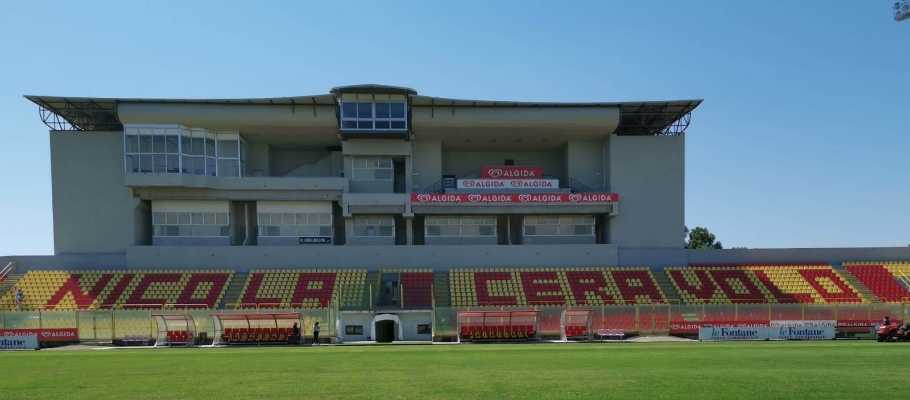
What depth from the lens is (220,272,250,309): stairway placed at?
40.7m

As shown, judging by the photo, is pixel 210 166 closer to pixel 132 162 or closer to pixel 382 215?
pixel 132 162

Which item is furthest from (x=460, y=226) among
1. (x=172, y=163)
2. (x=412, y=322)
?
(x=172, y=163)

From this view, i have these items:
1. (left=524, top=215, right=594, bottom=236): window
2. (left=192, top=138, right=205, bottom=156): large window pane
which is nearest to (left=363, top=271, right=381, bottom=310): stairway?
(left=524, top=215, right=594, bottom=236): window

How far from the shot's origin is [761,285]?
44.8 meters

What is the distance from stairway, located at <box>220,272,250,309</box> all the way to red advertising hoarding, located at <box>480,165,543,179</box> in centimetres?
2042

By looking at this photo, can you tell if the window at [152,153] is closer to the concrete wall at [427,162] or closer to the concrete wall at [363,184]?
the concrete wall at [363,184]

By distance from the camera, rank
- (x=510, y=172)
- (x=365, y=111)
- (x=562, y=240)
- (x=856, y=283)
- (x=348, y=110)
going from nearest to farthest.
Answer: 1. (x=856, y=283)
2. (x=348, y=110)
3. (x=365, y=111)
4. (x=510, y=172)
5. (x=562, y=240)

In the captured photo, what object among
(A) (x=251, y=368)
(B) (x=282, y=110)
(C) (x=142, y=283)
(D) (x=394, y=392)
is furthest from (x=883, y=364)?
(C) (x=142, y=283)

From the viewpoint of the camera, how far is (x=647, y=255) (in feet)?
159

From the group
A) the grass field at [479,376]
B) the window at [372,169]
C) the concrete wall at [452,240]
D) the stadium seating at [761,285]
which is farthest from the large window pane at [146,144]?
the stadium seating at [761,285]

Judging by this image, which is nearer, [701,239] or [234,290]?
[234,290]

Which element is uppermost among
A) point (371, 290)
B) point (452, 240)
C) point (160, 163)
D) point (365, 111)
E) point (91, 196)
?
point (365, 111)

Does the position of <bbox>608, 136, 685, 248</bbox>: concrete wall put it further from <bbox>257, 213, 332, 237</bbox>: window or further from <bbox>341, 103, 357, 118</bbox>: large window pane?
<bbox>257, 213, 332, 237</bbox>: window

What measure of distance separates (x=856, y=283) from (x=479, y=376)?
41.3 m
